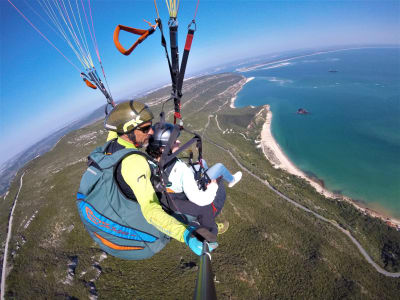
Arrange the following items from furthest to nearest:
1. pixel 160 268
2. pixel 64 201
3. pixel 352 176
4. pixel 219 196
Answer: pixel 352 176 → pixel 64 201 → pixel 160 268 → pixel 219 196

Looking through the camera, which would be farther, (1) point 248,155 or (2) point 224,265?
(1) point 248,155

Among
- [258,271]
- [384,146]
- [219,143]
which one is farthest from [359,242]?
[384,146]

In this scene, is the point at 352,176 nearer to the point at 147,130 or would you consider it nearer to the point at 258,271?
the point at 258,271

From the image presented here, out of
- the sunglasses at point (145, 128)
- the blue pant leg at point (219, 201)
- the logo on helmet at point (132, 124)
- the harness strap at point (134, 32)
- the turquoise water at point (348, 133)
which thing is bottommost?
the turquoise water at point (348, 133)

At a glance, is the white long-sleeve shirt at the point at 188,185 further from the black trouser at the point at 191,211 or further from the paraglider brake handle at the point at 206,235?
the paraglider brake handle at the point at 206,235

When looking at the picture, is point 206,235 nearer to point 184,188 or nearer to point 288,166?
point 184,188

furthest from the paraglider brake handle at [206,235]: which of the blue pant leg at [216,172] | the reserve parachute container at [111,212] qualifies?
the blue pant leg at [216,172]

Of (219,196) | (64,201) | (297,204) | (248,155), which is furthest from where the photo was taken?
(248,155)
